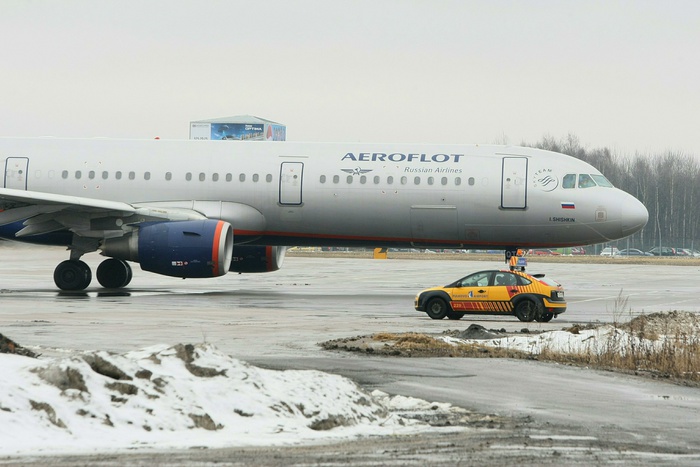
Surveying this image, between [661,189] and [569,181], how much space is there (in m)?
105

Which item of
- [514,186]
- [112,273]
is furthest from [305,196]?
[112,273]

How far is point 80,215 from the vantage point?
1174 inches

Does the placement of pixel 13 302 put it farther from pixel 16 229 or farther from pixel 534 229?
pixel 534 229

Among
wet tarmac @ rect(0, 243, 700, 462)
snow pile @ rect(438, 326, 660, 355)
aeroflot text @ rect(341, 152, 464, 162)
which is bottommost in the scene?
wet tarmac @ rect(0, 243, 700, 462)

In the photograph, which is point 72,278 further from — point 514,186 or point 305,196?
point 514,186

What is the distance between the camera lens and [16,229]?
3125 centimetres

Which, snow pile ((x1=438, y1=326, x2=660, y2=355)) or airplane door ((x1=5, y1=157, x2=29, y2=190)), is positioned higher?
airplane door ((x1=5, y1=157, x2=29, y2=190))

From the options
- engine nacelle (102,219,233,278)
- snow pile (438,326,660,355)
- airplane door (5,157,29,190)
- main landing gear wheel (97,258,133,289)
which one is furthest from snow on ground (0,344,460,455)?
main landing gear wheel (97,258,133,289)

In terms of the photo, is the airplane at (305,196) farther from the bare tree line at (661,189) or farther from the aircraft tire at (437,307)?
the bare tree line at (661,189)

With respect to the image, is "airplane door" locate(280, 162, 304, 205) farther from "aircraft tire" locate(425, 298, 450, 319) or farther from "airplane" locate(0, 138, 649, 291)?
"aircraft tire" locate(425, 298, 450, 319)

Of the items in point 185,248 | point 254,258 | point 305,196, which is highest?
point 305,196

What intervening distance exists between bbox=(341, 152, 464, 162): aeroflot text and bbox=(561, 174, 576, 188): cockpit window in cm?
309

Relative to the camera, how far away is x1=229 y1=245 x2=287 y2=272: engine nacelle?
3412 cm

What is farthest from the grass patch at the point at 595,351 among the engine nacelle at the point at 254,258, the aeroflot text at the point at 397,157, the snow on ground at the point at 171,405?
the engine nacelle at the point at 254,258
